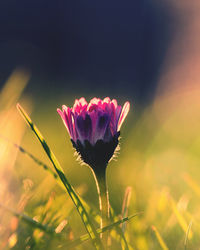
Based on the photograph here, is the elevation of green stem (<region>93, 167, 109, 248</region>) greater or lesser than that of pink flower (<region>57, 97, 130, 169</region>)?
lesser

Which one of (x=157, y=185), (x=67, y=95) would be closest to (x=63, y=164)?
(x=157, y=185)

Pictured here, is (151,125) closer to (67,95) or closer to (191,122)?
(191,122)

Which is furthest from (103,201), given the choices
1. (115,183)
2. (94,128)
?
(115,183)

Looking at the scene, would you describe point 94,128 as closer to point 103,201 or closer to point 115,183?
point 103,201

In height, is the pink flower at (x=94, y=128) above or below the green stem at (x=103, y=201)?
above
